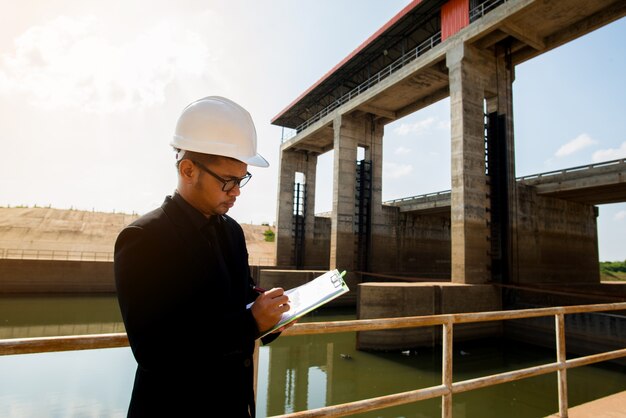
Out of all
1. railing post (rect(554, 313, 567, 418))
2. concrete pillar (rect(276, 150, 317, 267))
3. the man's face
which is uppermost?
concrete pillar (rect(276, 150, 317, 267))

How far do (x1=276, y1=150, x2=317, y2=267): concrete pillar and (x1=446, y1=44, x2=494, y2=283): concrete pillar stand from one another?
13721 mm

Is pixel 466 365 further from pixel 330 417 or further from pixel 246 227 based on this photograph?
pixel 246 227

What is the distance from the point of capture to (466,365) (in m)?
9.80

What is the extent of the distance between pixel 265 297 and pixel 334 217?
19.0 metres

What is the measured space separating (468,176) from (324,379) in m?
8.65

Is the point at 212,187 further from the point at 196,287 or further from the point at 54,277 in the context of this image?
the point at 54,277

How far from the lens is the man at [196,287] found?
96 centimetres

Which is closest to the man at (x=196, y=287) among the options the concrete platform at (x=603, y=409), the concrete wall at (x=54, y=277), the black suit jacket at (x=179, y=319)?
the black suit jacket at (x=179, y=319)

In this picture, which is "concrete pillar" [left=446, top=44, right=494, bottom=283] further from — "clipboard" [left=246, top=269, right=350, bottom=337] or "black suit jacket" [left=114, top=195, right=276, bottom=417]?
"black suit jacket" [left=114, top=195, right=276, bottom=417]

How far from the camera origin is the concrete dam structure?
481 inches

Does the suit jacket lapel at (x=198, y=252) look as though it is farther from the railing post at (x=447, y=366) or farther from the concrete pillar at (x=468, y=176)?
the concrete pillar at (x=468, y=176)

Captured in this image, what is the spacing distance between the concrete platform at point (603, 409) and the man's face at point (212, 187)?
3.64 metres

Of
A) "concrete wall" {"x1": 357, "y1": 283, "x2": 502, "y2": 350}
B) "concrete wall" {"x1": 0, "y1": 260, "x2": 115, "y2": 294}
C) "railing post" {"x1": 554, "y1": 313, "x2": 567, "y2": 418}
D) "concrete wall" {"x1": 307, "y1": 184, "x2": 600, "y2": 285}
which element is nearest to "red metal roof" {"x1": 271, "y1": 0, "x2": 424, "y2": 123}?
"concrete wall" {"x1": 307, "y1": 184, "x2": 600, "y2": 285}

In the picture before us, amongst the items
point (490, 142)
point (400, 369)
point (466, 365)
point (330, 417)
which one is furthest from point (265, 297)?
point (490, 142)
